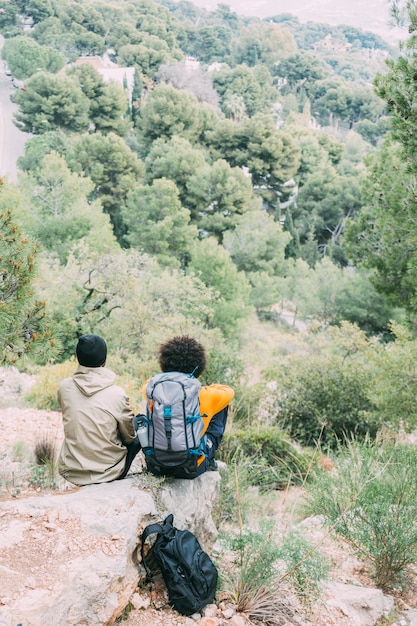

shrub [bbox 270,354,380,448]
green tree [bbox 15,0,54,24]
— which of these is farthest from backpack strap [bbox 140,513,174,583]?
green tree [bbox 15,0,54,24]

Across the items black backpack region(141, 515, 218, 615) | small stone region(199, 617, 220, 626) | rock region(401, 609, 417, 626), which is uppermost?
black backpack region(141, 515, 218, 615)

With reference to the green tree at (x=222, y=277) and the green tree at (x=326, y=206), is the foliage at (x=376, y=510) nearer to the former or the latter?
the green tree at (x=222, y=277)

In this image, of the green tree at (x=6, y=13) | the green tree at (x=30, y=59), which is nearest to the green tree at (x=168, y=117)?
the green tree at (x=30, y=59)

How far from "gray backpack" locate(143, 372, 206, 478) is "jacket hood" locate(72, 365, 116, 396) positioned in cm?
35

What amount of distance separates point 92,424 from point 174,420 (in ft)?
1.90

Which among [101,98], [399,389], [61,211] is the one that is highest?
[399,389]

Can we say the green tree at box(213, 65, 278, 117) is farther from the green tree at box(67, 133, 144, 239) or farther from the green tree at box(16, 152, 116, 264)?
the green tree at box(16, 152, 116, 264)

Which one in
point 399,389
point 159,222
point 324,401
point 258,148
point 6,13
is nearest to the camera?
point 399,389

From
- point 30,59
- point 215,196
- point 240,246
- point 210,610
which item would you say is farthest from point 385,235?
point 30,59

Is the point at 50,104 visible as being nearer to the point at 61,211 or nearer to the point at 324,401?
the point at 61,211

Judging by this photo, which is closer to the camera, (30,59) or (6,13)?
(30,59)

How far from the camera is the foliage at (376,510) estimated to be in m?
3.78

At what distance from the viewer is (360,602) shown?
3471 mm

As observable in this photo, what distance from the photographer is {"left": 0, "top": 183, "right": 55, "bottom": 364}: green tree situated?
387 cm
